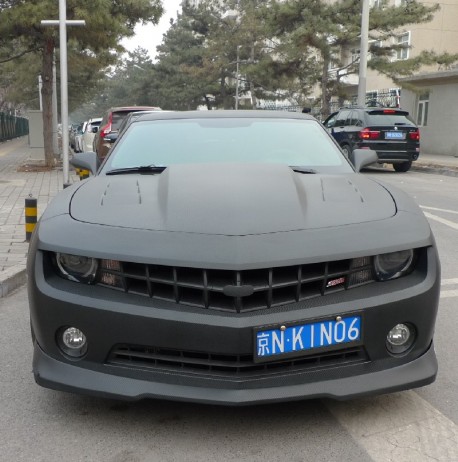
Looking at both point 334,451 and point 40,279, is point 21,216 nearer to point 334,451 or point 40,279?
point 40,279

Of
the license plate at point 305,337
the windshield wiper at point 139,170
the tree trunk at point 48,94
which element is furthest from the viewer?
the tree trunk at point 48,94

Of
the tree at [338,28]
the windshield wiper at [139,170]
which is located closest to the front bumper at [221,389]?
the windshield wiper at [139,170]

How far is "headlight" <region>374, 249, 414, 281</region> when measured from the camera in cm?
272

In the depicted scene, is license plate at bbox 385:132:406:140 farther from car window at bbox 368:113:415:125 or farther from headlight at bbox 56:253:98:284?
headlight at bbox 56:253:98:284

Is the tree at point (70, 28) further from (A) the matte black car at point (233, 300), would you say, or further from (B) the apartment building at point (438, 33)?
(B) the apartment building at point (438, 33)

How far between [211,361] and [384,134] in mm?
14708

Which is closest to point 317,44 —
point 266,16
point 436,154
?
point 266,16

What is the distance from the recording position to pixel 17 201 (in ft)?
34.5

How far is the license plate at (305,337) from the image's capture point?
2527 millimetres

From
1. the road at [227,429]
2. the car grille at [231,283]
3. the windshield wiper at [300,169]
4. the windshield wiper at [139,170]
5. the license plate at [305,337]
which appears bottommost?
the road at [227,429]

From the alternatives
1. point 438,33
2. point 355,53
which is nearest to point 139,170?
point 355,53

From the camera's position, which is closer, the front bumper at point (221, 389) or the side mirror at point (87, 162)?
the front bumper at point (221, 389)

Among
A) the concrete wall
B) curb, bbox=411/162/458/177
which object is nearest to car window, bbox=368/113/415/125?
curb, bbox=411/162/458/177

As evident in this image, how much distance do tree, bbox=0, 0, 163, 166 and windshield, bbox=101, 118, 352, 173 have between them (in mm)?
12211
